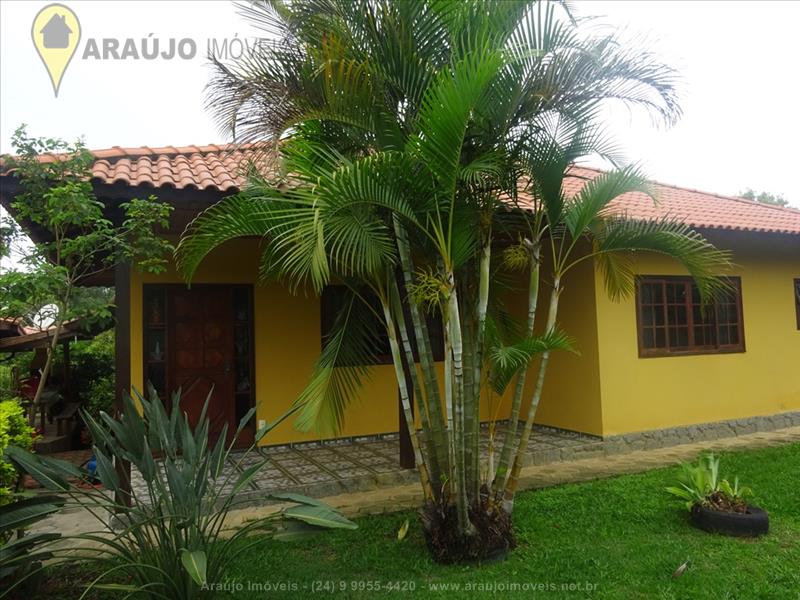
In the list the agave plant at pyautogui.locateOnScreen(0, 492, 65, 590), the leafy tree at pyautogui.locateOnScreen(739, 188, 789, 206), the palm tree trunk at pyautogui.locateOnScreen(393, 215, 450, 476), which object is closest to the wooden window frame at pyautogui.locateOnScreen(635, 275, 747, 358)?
the palm tree trunk at pyautogui.locateOnScreen(393, 215, 450, 476)

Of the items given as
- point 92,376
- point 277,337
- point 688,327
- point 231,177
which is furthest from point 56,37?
point 688,327

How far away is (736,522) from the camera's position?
401 cm

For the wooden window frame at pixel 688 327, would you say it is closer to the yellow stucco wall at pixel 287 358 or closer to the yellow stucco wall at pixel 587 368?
the yellow stucco wall at pixel 587 368

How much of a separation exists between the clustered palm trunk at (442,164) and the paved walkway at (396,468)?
1.43 meters

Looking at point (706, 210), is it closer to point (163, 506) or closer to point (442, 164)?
point (442, 164)

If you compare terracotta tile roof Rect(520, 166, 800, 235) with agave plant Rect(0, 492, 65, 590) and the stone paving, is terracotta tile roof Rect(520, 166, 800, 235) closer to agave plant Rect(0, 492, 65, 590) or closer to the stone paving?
the stone paving

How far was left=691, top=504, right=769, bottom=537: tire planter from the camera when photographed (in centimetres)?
400

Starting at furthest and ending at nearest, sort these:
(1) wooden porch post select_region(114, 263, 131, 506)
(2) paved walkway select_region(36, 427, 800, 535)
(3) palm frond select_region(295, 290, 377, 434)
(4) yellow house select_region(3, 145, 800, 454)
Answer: (4) yellow house select_region(3, 145, 800, 454) → (2) paved walkway select_region(36, 427, 800, 535) → (1) wooden porch post select_region(114, 263, 131, 506) → (3) palm frond select_region(295, 290, 377, 434)

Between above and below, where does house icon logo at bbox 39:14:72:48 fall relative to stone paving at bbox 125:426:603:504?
above

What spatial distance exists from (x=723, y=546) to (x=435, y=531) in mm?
2086

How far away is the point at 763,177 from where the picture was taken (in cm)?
3941

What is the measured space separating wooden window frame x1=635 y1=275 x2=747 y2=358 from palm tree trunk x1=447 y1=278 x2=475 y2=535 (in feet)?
14.6

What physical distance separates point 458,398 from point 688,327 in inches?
223

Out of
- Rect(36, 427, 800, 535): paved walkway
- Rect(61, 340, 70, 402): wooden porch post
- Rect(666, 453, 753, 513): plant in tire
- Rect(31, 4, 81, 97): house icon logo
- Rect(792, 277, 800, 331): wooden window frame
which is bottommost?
Rect(36, 427, 800, 535): paved walkway
